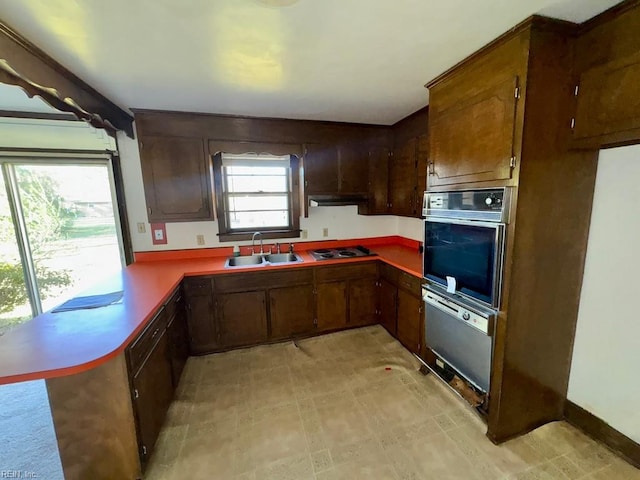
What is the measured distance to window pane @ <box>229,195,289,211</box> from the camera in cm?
299

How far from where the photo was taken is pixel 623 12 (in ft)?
3.87

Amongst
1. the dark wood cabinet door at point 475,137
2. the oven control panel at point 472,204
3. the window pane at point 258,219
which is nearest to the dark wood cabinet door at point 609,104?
the dark wood cabinet door at point 475,137

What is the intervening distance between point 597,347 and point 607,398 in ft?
0.99

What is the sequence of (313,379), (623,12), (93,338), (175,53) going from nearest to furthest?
(623,12) < (93,338) < (175,53) < (313,379)

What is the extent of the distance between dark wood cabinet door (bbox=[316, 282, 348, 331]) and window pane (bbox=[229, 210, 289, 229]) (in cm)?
93

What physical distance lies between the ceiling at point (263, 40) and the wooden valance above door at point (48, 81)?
59 mm

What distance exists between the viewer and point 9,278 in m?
2.65

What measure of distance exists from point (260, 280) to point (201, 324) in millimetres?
696

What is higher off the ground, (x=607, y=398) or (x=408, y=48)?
(x=408, y=48)

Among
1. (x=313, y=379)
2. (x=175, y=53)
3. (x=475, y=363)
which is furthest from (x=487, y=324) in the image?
(x=175, y=53)

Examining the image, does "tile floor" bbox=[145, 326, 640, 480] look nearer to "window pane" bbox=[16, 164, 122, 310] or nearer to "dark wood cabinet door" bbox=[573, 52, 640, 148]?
"window pane" bbox=[16, 164, 122, 310]

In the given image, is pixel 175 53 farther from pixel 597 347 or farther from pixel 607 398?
pixel 607 398

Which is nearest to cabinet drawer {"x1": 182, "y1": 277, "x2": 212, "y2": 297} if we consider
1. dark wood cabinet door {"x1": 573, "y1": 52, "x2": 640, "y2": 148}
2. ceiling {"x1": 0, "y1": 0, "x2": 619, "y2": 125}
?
ceiling {"x1": 0, "y1": 0, "x2": 619, "y2": 125}

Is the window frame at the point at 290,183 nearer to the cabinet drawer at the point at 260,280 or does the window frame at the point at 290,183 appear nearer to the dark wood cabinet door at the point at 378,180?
the cabinet drawer at the point at 260,280
